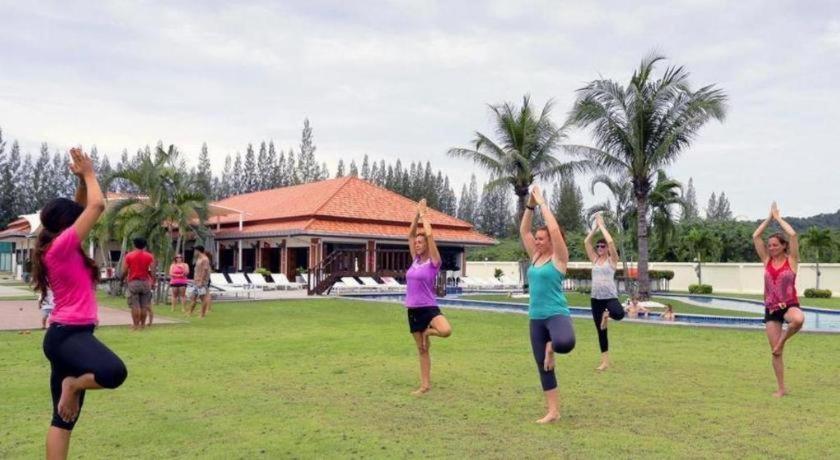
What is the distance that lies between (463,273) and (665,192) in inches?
571

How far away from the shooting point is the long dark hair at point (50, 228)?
13.1ft

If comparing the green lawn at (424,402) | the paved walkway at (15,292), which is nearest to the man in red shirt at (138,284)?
the green lawn at (424,402)

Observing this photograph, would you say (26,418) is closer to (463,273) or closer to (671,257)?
(463,273)

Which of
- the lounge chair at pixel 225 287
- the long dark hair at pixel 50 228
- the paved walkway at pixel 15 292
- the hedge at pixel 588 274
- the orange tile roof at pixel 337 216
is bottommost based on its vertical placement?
the paved walkway at pixel 15 292

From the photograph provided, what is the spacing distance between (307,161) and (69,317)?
7330 cm

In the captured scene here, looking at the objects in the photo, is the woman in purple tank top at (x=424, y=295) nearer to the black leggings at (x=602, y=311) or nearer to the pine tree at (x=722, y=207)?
the black leggings at (x=602, y=311)

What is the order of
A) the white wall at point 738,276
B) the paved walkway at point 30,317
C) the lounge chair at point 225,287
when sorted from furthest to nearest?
1. the white wall at point 738,276
2. the lounge chair at point 225,287
3. the paved walkway at point 30,317

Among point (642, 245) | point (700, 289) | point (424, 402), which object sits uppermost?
point (642, 245)

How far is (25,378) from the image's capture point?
26.4ft

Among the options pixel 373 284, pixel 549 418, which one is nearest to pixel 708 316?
pixel 549 418

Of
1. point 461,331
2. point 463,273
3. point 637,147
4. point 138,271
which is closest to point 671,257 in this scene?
point 463,273

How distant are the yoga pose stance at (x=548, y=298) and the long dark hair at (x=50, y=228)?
3374 millimetres

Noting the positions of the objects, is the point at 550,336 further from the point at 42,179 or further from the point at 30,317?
the point at 42,179

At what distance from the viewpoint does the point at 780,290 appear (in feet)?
23.3
